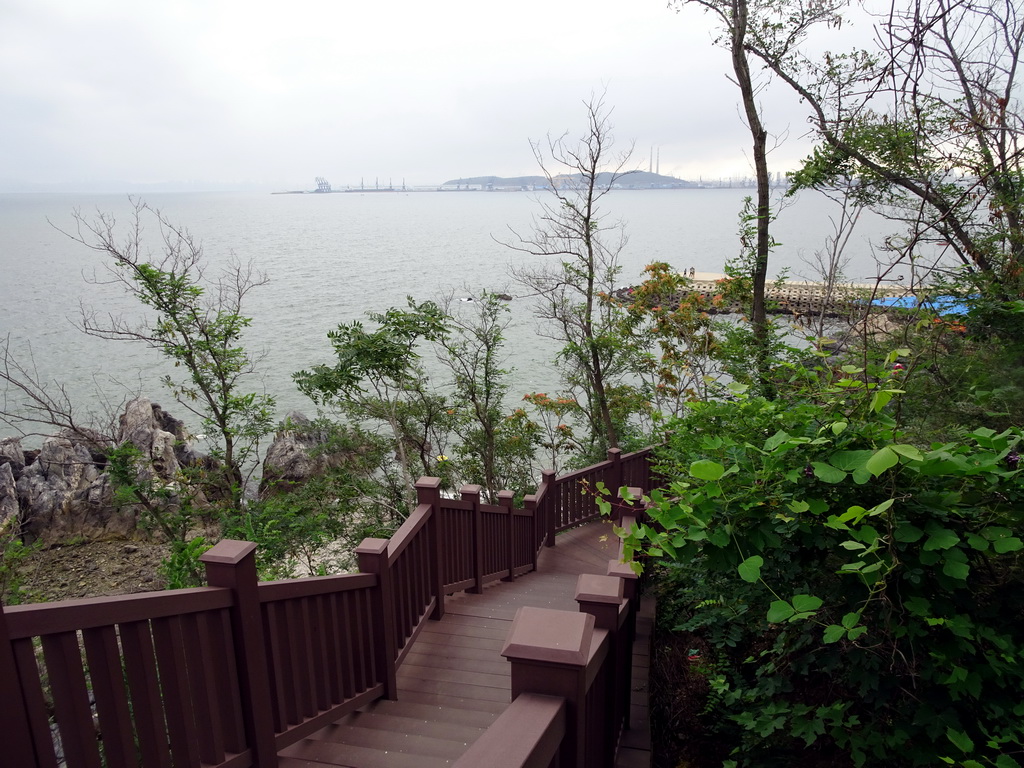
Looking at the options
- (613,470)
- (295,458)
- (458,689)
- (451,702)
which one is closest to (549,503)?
(613,470)

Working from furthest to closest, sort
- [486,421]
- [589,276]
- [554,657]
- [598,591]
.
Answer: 1. [486,421]
2. [589,276]
3. [598,591]
4. [554,657]

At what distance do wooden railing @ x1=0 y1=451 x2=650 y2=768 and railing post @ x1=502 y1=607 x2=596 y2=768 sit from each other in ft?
0.17

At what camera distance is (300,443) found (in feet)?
59.7

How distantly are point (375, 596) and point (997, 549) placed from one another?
8.80 ft

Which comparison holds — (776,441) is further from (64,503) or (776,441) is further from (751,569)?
(64,503)

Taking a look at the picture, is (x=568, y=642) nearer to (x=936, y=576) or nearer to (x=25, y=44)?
(x=936, y=576)

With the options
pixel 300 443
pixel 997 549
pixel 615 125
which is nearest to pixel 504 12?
pixel 615 125

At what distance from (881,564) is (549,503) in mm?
6000

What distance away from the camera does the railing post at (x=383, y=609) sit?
10.8 ft

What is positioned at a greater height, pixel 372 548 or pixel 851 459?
pixel 851 459

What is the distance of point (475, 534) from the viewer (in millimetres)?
5227

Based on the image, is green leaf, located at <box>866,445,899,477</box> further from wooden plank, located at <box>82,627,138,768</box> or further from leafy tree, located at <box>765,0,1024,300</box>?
leafy tree, located at <box>765,0,1024,300</box>

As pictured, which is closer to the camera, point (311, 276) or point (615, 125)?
point (615, 125)

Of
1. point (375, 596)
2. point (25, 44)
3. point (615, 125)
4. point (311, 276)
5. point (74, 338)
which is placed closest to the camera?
point (375, 596)
